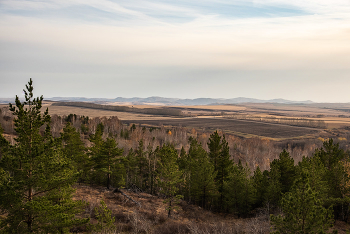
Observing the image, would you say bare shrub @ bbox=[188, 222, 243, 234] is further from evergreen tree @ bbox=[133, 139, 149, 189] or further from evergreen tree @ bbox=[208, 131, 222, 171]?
evergreen tree @ bbox=[133, 139, 149, 189]

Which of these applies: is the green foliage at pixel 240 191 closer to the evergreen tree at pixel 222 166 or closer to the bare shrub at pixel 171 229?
Result: the evergreen tree at pixel 222 166

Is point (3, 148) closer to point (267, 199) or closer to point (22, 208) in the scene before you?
point (22, 208)

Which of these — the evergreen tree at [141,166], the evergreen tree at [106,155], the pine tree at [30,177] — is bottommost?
the evergreen tree at [141,166]

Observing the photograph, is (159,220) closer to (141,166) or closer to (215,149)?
(215,149)

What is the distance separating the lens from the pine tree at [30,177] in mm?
11367

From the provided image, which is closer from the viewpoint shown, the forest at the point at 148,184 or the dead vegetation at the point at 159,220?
the forest at the point at 148,184

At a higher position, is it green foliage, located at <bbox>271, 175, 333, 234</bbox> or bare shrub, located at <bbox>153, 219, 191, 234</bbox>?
green foliage, located at <bbox>271, 175, 333, 234</bbox>

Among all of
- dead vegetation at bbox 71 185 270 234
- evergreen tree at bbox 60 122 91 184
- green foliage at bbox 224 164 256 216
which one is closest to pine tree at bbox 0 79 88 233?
dead vegetation at bbox 71 185 270 234

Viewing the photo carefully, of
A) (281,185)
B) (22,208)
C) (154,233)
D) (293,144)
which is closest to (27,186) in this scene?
(22,208)

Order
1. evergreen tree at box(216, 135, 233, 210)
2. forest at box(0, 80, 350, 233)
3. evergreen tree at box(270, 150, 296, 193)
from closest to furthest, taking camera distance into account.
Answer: forest at box(0, 80, 350, 233) → evergreen tree at box(270, 150, 296, 193) → evergreen tree at box(216, 135, 233, 210)

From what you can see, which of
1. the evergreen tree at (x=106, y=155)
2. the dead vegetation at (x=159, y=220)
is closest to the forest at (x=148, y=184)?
the evergreen tree at (x=106, y=155)

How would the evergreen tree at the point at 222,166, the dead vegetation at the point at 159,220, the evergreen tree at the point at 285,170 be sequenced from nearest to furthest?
the dead vegetation at the point at 159,220 → the evergreen tree at the point at 285,170 → the evergreen tree at the point at 222,166

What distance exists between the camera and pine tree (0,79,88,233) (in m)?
11.4

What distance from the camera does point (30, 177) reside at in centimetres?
1180
